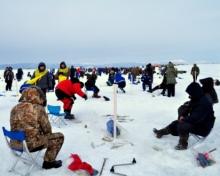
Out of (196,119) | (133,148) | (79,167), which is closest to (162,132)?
(133,148)

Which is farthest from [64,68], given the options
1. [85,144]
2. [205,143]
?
[205,143]

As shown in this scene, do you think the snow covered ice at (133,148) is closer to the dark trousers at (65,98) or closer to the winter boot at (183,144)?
the winter boot at (183,144)

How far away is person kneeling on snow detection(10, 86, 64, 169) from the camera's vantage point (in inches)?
232

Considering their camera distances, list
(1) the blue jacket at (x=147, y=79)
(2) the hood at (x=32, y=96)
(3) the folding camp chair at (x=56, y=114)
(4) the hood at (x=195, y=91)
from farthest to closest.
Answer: (1) the blue jacket at (x=147, y=79) < (3) the folding camp chair at (x=56, y=114) < (4) the hood at (x=195, y=91) < (2) the hood at (x=32, y=96)

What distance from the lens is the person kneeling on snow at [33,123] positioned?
588cm

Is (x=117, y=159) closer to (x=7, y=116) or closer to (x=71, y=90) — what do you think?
(x=71, y=90)

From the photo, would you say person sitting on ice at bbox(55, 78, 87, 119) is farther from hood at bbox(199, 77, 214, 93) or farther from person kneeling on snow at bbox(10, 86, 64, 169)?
person kneeling on snow at bbox(10, 86, 64, 169)

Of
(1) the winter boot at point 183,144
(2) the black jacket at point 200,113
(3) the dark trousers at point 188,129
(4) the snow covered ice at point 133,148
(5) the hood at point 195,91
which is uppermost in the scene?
(5) the hood at point 195,91

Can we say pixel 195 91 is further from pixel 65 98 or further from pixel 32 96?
pixel 65 98

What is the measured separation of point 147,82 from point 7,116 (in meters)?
9.25

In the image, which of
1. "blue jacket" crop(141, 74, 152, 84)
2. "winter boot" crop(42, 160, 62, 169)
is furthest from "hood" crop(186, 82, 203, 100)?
"blue jacket" crop(141, 74, 152, 84)

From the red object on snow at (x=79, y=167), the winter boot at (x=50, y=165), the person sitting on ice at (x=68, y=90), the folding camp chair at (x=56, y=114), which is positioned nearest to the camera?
the red object on snow at (x=79, y=167)

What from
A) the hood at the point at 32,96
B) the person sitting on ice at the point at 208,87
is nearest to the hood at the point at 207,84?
the person sitting on ice at the point at 208,87

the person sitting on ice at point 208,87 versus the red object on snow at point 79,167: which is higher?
the person sitting on ice at point 208,87
